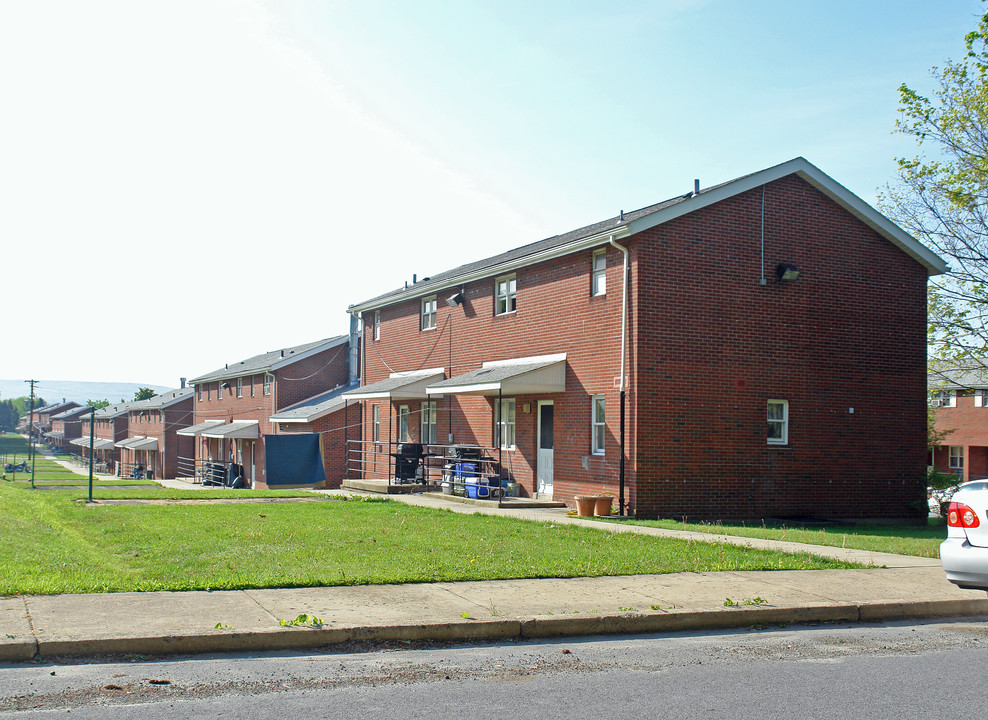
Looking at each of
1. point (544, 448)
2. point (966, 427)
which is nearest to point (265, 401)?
point (544, 448)

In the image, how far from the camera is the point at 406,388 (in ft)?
87.1

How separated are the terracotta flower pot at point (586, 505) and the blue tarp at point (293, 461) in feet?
42.0

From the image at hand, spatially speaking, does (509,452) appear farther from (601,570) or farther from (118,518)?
(601,570)

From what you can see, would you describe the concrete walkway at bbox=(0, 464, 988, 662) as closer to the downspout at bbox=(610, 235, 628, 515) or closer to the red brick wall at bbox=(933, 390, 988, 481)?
the downspout at bbox=(610, 235, 628, 515)

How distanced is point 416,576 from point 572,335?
12385mm

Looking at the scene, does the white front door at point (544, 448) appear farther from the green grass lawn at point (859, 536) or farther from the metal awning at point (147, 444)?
the metal awning at point (147, 444)

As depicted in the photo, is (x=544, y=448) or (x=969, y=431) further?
(x=969, y=431)

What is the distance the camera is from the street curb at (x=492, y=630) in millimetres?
6699

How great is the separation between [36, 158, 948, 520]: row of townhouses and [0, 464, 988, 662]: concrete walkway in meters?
9.19

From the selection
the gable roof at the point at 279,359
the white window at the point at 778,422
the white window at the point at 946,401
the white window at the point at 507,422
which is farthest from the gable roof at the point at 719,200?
the white window at the point at 946,401

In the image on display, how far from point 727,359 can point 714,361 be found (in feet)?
1.14

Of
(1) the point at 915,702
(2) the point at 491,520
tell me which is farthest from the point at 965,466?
(1) the point at 915,702

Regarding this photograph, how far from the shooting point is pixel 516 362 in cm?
2348

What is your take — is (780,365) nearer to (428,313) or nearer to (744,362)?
(744,362)
